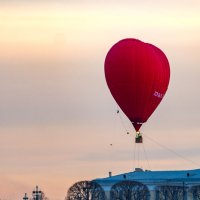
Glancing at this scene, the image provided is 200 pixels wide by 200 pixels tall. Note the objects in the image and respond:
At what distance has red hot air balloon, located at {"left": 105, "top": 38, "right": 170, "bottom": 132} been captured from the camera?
11538 centimetres

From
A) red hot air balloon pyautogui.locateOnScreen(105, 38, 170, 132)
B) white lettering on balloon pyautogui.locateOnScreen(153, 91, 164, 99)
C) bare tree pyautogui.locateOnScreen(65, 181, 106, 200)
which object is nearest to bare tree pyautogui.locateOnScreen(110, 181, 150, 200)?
bare tree pyautogui.locateOnScreen(65, 181, 106, 200)

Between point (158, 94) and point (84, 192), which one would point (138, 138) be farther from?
point (84, 192)

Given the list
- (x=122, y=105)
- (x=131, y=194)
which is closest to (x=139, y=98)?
(x=122, y=105)

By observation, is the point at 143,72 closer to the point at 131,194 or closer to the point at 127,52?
the point at 127,52

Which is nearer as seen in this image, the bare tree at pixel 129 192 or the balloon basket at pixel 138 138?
the balloon basket at pixel 138 138

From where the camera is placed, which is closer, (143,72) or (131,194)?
(143,72)

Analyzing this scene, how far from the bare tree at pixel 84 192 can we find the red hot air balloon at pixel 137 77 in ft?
222

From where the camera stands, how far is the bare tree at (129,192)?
614 ft

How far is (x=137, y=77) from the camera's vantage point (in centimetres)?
11600

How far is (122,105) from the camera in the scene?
381ft

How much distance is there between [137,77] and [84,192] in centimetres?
7074

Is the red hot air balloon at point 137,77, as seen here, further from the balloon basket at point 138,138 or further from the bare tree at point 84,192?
the bare tree at point 84,192

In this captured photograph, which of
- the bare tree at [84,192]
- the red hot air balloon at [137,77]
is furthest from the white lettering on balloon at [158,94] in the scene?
the bare tree at [84,192]

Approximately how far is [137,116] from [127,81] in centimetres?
235
